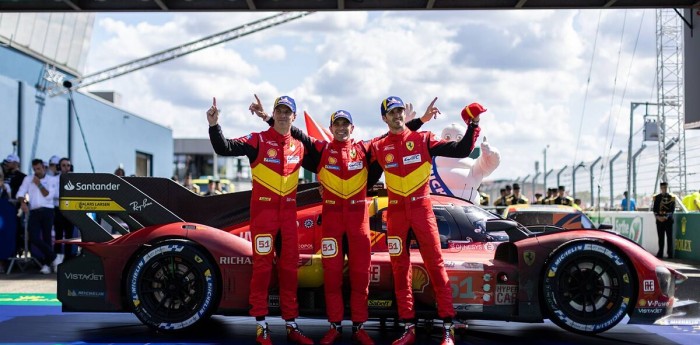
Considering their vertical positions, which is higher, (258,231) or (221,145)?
(221,145)

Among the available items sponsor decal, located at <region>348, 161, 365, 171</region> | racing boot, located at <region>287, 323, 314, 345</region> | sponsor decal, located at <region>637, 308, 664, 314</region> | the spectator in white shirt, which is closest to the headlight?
sponsor decal, located at <region>637, 308, 664, 314</region>

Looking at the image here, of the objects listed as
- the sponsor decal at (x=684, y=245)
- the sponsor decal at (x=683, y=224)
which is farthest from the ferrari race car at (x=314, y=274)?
the sponsor decal at (x=683, y=224)

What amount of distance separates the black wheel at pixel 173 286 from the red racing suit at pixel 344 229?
915 mm

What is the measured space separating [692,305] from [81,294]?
4723mm

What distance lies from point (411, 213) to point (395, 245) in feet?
0.87

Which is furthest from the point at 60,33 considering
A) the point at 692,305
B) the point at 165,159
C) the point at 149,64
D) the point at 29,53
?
the point at 692,305

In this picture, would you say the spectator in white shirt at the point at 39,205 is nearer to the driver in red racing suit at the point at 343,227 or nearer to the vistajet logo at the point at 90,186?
the vistajet logo at the point at 90,186

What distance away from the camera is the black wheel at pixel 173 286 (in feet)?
21.3

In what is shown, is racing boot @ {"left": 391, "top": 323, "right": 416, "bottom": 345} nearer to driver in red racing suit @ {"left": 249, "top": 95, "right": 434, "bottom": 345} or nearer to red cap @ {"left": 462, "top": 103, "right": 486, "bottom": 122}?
driver in red racing suit @ {"left": 249, "top": 95, "right": 434, "bottom": 345}

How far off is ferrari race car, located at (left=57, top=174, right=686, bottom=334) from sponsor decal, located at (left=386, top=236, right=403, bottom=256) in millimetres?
302

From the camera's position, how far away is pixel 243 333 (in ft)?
22.9

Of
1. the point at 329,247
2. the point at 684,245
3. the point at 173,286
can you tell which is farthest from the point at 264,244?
the point at 684,245

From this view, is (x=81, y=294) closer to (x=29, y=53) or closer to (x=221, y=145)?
(x=221, y=145)

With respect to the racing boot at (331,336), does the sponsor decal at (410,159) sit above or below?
above
